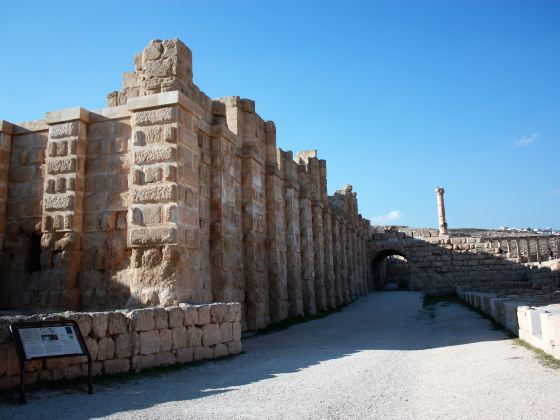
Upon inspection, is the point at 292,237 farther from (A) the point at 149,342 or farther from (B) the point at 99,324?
(B) the point at 99,324

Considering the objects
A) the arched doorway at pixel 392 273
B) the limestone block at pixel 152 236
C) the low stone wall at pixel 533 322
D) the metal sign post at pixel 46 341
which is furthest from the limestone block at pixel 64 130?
the arched doorway at pixel 392 273

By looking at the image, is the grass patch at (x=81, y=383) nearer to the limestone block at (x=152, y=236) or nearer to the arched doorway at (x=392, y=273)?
the limestone block at (x=152, y=236)

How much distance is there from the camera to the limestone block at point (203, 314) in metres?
7.32

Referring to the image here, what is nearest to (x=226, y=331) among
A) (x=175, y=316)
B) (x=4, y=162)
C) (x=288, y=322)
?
(x=175, y=316)

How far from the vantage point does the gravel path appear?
4438mm

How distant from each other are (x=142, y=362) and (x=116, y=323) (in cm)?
63

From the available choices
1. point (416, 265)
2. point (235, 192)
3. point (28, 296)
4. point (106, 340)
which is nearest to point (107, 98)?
point (235, 192)

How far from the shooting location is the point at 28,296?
880 centimetres

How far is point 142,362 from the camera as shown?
6.36m

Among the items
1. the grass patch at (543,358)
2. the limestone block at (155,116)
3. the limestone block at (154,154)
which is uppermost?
the limestone block at (155,116)

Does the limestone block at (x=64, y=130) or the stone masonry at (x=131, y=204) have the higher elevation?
the limestone block at (x=64, y=130)

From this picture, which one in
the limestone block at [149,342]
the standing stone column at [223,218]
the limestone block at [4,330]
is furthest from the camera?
the standing stone column at [223,218]

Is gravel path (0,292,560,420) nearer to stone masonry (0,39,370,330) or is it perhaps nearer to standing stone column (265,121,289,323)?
stone masonry (0,39,370,330)

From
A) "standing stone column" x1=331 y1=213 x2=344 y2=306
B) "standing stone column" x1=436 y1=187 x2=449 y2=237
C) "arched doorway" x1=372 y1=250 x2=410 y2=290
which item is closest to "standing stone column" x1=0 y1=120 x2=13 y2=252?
"standing stone column" x1=331 y1=213 x2=344 y2=306
